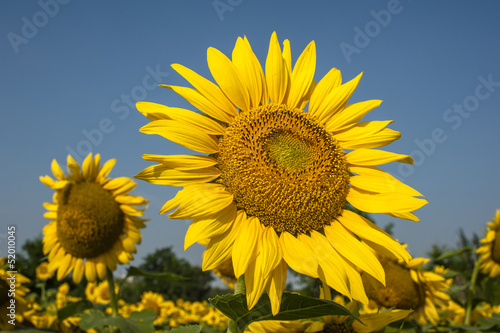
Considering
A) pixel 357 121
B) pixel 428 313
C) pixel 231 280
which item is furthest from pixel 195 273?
pixel 357 121

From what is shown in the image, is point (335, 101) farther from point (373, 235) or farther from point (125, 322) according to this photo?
point (125, 322)

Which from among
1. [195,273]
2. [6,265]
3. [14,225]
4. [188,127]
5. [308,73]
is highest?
[308,73]

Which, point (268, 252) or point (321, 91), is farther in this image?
point (321, 91)

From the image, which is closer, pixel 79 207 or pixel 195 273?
pixel 79 207

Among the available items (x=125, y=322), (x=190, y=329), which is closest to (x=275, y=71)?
(x=190, y=329)

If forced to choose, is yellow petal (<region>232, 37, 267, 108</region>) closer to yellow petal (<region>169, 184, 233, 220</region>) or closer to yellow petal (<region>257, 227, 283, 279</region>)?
yellow petal (<region>169, 184, 233, 220</region>)

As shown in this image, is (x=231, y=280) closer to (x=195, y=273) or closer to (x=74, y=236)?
(x=74, y=236)
